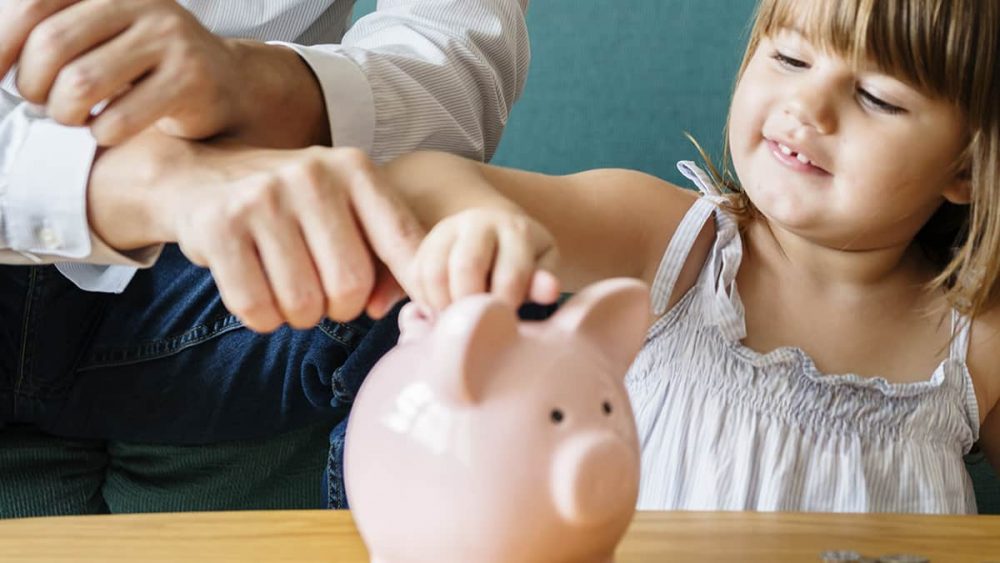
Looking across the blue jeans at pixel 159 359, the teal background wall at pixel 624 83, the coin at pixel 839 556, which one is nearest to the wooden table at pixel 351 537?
Answer: the coin at pixel 839 556

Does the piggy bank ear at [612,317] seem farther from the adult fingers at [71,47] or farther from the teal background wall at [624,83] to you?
the teal background wall at [624,83]

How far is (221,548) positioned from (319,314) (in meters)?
0.15

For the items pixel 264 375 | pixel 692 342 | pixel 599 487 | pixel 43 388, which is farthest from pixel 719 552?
pixel 43 388

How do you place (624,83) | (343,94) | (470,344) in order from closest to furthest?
(470,344) → (343,94) → (624,83)

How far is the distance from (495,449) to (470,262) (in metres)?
0.08

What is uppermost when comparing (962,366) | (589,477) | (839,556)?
(589,477)

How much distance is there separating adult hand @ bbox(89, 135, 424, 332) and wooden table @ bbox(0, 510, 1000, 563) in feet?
0.44

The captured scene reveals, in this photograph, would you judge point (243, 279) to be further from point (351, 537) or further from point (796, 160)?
point (796, 160)

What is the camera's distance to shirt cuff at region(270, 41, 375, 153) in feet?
2.58

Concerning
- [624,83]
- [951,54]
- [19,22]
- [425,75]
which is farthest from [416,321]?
[624,83]

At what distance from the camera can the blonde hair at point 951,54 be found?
889mm

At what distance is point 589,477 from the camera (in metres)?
0.47

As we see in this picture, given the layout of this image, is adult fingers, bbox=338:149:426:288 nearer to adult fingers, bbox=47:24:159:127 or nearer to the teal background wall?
adult fingers, bbox=47:24:159:127

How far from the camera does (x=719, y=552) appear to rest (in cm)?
62
